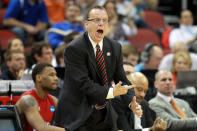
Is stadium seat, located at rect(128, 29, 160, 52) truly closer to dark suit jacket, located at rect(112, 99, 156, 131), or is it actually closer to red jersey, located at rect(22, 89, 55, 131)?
dark suit jacket, located at rect(112, 99, 156, 131)

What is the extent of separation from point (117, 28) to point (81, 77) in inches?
233

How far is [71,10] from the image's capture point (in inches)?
372

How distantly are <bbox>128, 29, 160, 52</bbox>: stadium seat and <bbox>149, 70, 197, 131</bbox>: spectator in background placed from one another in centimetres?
401

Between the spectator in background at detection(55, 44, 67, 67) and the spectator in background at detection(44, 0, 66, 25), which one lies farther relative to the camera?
the spectator in background at detection(44, 0, 66, 25)

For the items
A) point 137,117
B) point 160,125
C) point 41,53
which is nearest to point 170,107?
point 137,117

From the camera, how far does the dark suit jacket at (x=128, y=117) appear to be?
581 cm

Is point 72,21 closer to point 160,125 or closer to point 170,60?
point 170,60

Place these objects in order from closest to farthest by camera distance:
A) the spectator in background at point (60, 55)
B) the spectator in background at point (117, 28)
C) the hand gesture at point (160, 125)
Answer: the hand gesture at point (160, 125), the spectator in background at point (60, 55), the spectator in background at point (117, 28)

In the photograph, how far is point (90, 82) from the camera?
428 cm

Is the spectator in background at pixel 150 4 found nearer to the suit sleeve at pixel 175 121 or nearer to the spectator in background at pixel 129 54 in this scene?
the spectator in background at pixel 129 54

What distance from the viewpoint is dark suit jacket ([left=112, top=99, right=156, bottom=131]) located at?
5.81m

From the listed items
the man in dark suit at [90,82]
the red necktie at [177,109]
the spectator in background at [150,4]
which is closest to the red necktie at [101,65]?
the man in dark suit at [90,82]

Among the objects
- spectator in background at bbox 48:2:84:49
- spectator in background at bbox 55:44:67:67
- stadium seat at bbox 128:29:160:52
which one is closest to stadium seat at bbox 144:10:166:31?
stadium seat at bbox 128:29:160:52

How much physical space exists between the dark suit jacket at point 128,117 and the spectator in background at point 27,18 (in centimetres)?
421
